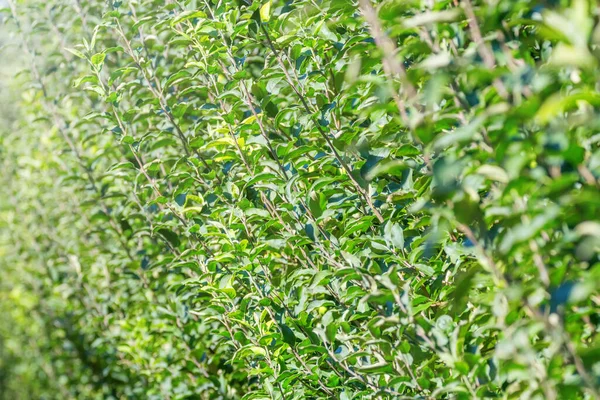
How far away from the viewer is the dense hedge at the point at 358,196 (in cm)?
124

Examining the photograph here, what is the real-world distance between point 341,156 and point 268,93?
47cm

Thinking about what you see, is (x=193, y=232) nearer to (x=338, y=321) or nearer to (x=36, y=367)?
(x=338, y=321)

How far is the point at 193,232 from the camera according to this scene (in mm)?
2414

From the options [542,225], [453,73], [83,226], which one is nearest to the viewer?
[542,225]

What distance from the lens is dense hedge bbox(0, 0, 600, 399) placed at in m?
1.24

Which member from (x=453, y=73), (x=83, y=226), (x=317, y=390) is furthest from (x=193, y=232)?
(x=83, y=226)

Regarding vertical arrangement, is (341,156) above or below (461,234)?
above

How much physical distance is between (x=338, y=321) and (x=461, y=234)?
0.51 m

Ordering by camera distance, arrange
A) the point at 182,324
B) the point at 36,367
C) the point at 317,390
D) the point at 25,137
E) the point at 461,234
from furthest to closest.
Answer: the point at 36,367 < the point at 25,137 < the point at 182,324 < the point at 317,390 < the point at 461,234

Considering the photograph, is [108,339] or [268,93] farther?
[108,339]

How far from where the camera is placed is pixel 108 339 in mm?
3877

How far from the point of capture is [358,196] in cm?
204

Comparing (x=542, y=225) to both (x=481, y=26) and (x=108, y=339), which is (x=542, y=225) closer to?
(x=481, y=26)

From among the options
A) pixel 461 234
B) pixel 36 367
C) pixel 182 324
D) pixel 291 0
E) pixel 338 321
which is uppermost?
pixel 291 0
